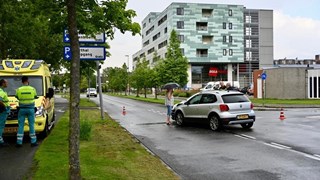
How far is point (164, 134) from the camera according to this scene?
14867 millimetres

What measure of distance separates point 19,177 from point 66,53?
23.6 feet

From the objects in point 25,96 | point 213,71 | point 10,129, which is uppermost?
point 213,71

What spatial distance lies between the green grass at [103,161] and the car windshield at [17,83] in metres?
1.81

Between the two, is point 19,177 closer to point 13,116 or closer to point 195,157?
point 195,157

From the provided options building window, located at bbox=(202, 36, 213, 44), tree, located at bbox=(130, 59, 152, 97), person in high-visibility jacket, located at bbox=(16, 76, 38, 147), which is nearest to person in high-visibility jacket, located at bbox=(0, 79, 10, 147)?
person in high-visibility jacket, located at bbox=(16, 76, 38, 147)

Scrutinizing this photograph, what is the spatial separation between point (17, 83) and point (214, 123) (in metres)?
7.52

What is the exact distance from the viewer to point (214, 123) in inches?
626

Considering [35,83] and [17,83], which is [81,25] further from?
[17,83]

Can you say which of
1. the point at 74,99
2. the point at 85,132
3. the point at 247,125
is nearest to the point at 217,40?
the point at 247,125

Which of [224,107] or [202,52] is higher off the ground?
[202,52]

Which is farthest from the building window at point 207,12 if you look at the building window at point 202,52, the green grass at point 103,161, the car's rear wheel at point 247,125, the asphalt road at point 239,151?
the green grass at point 103,161

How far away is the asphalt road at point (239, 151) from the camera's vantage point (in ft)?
26.3

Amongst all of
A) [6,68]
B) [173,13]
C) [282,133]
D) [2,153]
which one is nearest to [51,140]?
[2,153]

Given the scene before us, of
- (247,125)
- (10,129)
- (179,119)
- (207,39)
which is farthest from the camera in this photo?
(207,39)
